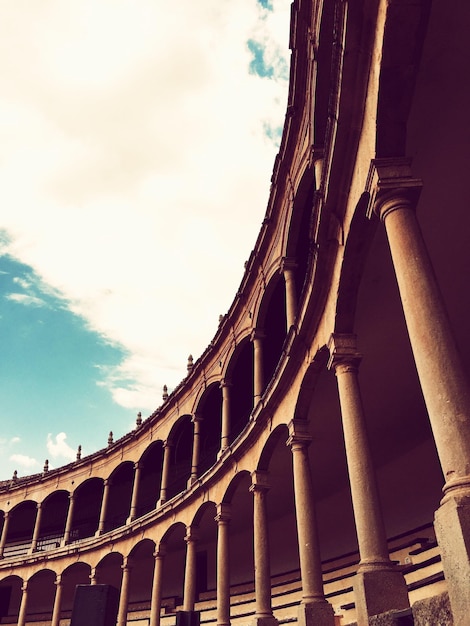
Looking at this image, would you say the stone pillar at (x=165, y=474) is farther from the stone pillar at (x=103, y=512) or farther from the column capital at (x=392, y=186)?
the column capital at (x=392, y=186)

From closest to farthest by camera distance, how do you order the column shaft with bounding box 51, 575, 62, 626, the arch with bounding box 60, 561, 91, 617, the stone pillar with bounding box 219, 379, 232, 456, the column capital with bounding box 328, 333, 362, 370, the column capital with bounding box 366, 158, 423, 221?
the column capital with bounding box 366, 158, 423, 221 → the column capital with bounding box 328, 333, 362, 370 → the stone pillar with bounding box 219, 379, 232, 456 → the column shaft with bounding box 51, 575, 62, 626 → the arch with bounding box 60, 561, 91, 617

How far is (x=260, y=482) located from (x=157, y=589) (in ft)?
28.4

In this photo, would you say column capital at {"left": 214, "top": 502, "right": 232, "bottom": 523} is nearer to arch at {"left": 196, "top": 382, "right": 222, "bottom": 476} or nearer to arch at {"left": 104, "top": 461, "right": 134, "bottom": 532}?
arch at {"left": 196, "top": 382, "right": 222, "bottom": 476}

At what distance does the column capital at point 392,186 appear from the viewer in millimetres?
5637

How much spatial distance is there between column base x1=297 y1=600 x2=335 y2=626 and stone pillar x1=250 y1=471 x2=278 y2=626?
2958 millimetres

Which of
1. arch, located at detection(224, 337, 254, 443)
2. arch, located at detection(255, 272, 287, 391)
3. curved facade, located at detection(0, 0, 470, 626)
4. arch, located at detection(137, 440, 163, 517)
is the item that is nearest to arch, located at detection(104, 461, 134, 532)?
arch, located at detection(137, 440, 163, 517)

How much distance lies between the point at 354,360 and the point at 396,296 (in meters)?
1.32

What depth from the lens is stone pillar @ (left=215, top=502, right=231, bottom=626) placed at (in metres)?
14.0

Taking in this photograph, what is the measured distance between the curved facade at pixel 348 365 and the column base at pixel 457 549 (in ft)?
0.05

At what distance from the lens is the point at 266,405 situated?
12.5m

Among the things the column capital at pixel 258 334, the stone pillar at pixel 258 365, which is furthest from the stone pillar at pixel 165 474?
the column capital at pixel 258 334

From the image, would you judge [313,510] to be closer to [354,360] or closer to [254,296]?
[354,360]

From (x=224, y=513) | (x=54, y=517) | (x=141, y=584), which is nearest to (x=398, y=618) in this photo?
(x=224, y=513)

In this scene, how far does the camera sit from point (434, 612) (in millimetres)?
4215
